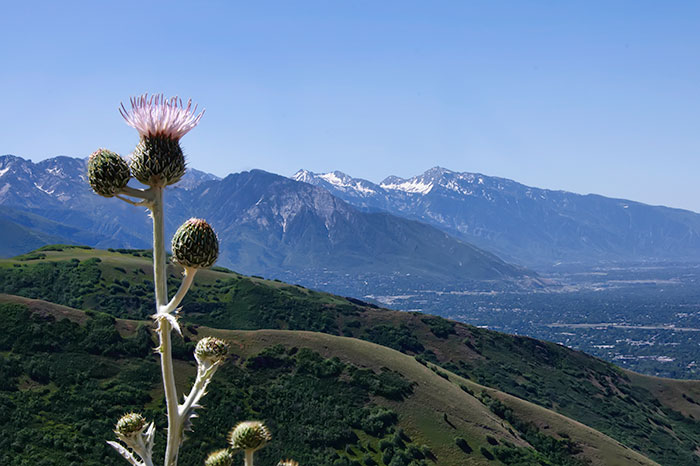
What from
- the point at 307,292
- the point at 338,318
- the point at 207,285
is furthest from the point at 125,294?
the point at 307,292

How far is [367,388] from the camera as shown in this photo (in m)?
64.4

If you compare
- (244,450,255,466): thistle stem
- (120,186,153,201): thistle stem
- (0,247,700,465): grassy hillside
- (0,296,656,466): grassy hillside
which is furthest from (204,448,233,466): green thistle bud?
(0,247,700,465): grassy hillside

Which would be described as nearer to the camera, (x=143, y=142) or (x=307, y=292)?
(x=143, y=142)

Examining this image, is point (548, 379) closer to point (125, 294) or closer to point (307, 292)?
point (307, 292)

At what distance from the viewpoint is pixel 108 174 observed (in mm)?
5133

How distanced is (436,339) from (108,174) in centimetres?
11511

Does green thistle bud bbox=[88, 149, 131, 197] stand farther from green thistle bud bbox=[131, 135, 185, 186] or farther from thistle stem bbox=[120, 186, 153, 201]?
thistle stem bbox=[120, 186, 153, 201]

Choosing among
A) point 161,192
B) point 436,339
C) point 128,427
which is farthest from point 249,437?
point 436,339

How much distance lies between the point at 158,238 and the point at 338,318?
389 feet

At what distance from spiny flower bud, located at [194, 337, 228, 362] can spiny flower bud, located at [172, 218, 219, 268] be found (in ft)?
2.74

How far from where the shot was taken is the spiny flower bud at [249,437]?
5.88m

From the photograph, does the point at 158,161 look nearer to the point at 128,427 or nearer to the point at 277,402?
the point at 128,427

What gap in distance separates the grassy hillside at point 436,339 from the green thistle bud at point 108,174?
9525 centimetres

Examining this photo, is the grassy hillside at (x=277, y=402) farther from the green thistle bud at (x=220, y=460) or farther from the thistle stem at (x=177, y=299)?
the thistle stem at (x=177, y=299)
